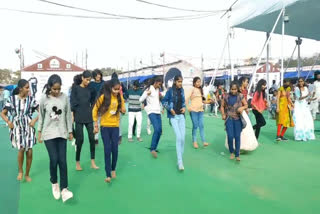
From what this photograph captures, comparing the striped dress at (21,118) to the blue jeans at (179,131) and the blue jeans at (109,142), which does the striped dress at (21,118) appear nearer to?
the blue jeans at (109,142)

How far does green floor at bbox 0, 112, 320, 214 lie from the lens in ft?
11.3

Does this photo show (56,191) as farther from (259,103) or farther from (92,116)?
(259,103)

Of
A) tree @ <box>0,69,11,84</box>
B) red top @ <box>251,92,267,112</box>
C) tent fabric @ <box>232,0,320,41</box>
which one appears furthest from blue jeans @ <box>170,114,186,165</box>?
tree @ <box>0,69,11,84</box>

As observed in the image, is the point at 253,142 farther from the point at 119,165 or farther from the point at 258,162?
the point at 119,165

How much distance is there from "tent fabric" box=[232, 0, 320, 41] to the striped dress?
7.44m

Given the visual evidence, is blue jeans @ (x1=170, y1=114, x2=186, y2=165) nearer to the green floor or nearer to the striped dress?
the green floor

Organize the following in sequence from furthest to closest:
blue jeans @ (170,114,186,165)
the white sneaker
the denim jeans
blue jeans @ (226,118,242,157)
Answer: blue jeans @ (226,118,242,157) → blue jeans @ (170,114,186,165) → the denim jeans → the white sneaker

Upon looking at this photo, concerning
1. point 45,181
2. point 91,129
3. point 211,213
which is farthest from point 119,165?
point 211,213

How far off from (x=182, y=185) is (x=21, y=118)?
246 centimetres

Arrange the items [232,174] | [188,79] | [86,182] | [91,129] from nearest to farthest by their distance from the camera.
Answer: [86,182] < [232,174] < [91,129] < [188,79]

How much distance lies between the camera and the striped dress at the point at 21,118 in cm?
426

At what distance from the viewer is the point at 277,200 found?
11.8ft

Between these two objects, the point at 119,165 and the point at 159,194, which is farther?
the point at 119,165

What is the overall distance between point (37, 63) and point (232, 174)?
21099 mm
